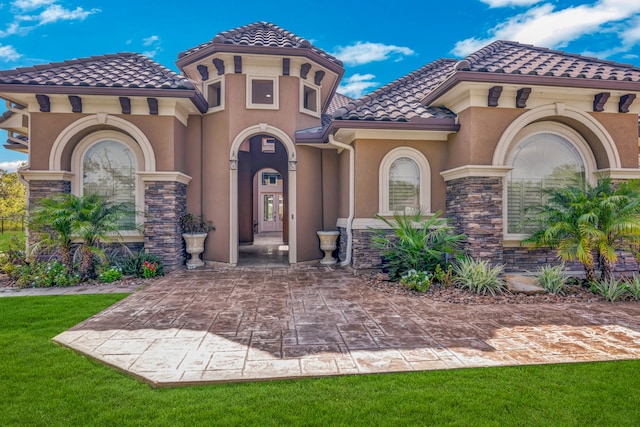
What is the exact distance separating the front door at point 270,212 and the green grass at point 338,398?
19.6 meters

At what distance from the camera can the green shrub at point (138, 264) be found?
7914 mm

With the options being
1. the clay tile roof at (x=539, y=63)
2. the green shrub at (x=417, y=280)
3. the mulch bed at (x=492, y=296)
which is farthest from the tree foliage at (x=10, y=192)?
the clay tile roof at (x=539, y=63)

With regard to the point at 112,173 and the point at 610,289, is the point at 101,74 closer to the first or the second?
the point at 112,173

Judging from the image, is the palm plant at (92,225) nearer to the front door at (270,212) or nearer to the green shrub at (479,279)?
the green shrub at (479,279)

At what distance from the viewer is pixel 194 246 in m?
9.11

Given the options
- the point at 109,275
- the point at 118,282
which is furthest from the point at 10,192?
the point at 118,282

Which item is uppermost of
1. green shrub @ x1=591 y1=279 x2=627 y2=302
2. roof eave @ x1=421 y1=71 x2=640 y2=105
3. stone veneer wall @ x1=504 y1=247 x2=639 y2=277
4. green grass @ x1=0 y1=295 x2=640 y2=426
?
roof eave @ x1=421 y1=71 x2=640 y2=105

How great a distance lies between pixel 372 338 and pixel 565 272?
5762 millimetres

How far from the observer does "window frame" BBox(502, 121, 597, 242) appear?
7656 millimetres

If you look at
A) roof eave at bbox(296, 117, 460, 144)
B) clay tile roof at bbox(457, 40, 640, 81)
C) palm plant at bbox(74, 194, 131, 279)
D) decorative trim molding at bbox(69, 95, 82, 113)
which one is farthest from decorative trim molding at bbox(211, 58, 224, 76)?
clay tile roof at bbox(457, 40, 640, 81)

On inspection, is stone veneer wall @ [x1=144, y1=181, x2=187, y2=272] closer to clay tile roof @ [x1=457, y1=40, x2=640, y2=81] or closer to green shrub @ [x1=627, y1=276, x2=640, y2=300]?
clay tile roof @ [x1=457, y1=40, x2=640, y2=81]

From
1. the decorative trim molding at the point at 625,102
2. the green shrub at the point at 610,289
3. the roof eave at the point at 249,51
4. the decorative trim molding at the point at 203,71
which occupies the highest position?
the roof eave at the point at 249,51

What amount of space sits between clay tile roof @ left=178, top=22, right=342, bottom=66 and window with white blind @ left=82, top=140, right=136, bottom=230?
10.9 feet

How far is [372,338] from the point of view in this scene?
4.24 meters
